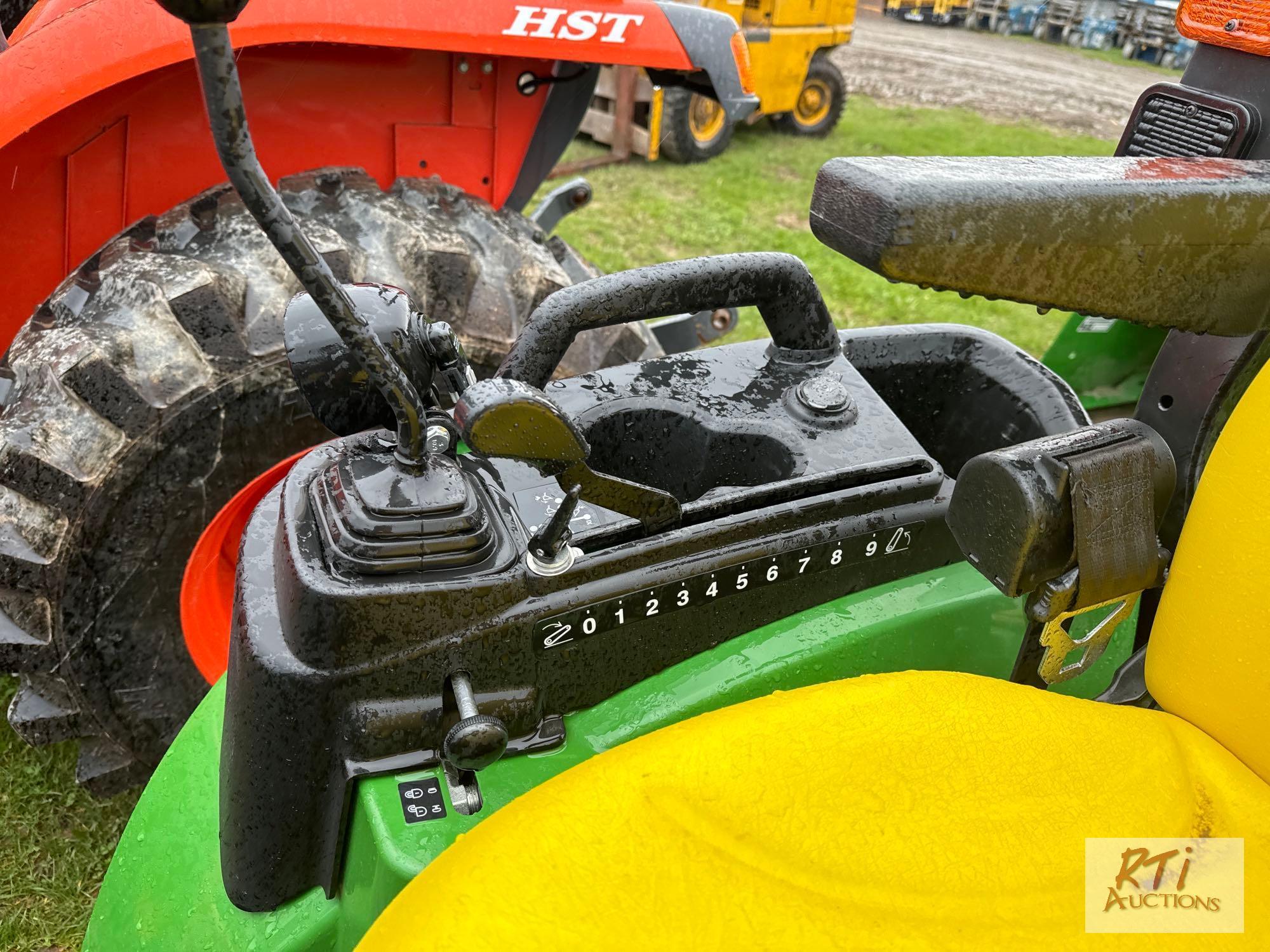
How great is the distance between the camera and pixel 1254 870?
0.82m

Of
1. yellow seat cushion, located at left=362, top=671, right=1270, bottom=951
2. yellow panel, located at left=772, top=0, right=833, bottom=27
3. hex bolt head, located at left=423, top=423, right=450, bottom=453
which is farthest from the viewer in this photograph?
yellow panel, located at left=772, top=0, right=833, bottom=27

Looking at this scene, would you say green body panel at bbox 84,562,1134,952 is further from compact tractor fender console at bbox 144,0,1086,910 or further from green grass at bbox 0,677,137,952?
green grass at bbox 0,677,137,952

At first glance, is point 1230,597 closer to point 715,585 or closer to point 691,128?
point 715,585

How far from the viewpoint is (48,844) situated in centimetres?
177

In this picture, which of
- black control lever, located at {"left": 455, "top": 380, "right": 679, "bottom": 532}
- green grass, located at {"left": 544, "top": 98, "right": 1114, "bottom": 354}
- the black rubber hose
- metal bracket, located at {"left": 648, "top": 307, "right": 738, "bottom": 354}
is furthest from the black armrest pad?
green grass, located at {"left": 544, "top": 98, "right": 1114, "bottom": 354}

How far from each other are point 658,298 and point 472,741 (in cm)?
48

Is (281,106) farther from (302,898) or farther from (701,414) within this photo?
(302,898)

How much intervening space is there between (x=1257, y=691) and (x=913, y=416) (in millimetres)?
576

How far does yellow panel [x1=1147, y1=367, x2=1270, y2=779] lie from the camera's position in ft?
2.92

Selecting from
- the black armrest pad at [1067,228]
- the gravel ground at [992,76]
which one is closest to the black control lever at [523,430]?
the black armrest pad at [1067,228]

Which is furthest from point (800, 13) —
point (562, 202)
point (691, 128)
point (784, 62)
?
point (562, 202)

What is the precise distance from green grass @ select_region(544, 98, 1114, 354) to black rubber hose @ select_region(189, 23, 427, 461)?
2.83m

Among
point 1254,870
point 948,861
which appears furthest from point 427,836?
point 1254,870

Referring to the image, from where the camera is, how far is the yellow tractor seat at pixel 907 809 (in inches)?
27.7
